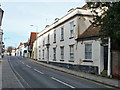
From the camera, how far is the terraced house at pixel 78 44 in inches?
612

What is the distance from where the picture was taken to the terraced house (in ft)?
51.0

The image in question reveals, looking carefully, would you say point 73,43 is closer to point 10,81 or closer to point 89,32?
point 89,32

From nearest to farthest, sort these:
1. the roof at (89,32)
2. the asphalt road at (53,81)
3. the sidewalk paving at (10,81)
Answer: the sidewalk paving at (10,81) → the asphalt road at (53,81) → the roof at (89,32)

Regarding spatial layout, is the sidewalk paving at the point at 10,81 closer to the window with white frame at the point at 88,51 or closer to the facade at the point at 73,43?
the facade at the point at 73,43

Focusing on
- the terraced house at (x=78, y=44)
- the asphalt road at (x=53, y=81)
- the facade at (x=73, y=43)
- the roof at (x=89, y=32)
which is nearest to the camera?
Result: the asphalt road at (x=53, y=81)

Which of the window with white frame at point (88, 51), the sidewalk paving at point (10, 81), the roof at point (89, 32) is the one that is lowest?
the sidewalk paving at point (10, 81)

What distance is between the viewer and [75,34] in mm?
19297

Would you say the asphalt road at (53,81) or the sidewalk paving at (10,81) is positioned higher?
the sidewalk paving at (10,81)

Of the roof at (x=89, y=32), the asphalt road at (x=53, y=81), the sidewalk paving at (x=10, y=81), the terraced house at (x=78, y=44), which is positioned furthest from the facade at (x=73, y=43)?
the sidewalk paving at (x=10, y=81)

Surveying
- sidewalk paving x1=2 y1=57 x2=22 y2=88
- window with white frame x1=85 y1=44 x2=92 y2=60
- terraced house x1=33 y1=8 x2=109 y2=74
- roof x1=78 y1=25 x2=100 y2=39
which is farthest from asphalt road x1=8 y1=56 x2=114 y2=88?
roof x1=78 y1=25 x2=100 y2=39

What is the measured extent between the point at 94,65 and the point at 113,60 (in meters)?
2.85

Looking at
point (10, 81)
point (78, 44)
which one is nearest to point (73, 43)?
point (78, 44)

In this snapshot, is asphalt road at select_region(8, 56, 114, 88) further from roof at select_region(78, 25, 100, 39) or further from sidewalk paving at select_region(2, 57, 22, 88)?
roof at select_region(78, 25, 100, 39)

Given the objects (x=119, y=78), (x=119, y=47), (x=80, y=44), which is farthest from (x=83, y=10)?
(x=119, y=78)
